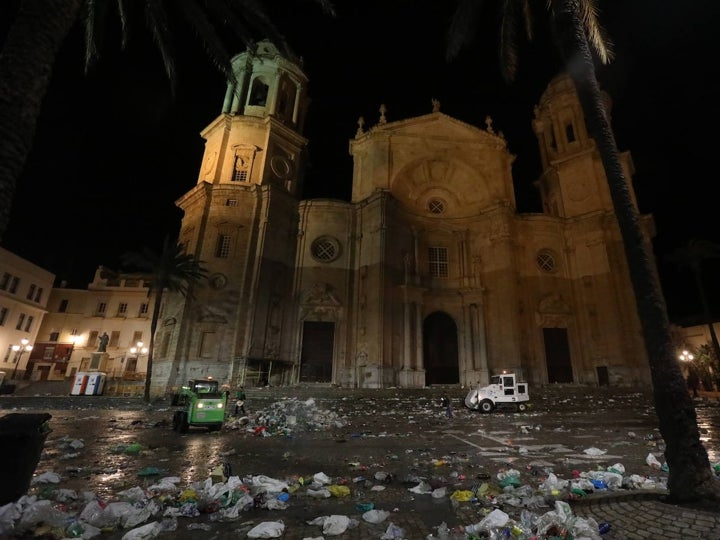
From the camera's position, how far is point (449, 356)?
96.5 feet

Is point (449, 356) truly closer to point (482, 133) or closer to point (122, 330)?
point (482, 133)

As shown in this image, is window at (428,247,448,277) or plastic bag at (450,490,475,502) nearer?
plastic bag at (450,490,475,502)

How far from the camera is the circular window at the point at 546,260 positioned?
102ft

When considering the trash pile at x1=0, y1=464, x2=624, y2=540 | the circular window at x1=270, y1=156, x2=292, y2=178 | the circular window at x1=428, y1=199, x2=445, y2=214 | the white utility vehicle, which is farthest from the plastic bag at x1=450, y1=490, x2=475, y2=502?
the circular window at x1=428, y1=199, x2=445, y2=214

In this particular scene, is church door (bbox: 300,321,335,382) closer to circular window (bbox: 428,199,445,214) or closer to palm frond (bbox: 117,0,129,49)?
circular window (bbox: 428,199,445,214)

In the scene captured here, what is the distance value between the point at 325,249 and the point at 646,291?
83.0ft

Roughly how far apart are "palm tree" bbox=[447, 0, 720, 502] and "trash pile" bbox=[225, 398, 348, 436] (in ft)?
29.8

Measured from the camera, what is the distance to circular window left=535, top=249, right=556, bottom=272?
Result: 102 feet

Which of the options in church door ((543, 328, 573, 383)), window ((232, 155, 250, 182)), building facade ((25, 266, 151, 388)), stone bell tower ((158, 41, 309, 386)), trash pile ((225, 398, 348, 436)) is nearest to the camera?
trash pile ((225, 398, 348, 436))

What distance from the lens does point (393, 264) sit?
91.9 ft

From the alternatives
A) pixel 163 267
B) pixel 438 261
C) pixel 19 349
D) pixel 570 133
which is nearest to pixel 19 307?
pixel 19 349

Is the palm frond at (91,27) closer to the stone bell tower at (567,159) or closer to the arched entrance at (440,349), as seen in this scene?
the arched entrance at (440,349)

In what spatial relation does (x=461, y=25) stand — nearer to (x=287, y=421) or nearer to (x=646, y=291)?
(x=646, y=291)

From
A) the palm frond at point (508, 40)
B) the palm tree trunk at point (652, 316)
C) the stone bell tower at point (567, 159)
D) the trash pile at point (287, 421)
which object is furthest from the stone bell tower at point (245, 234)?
the stone bell tower at point (567, 159)
